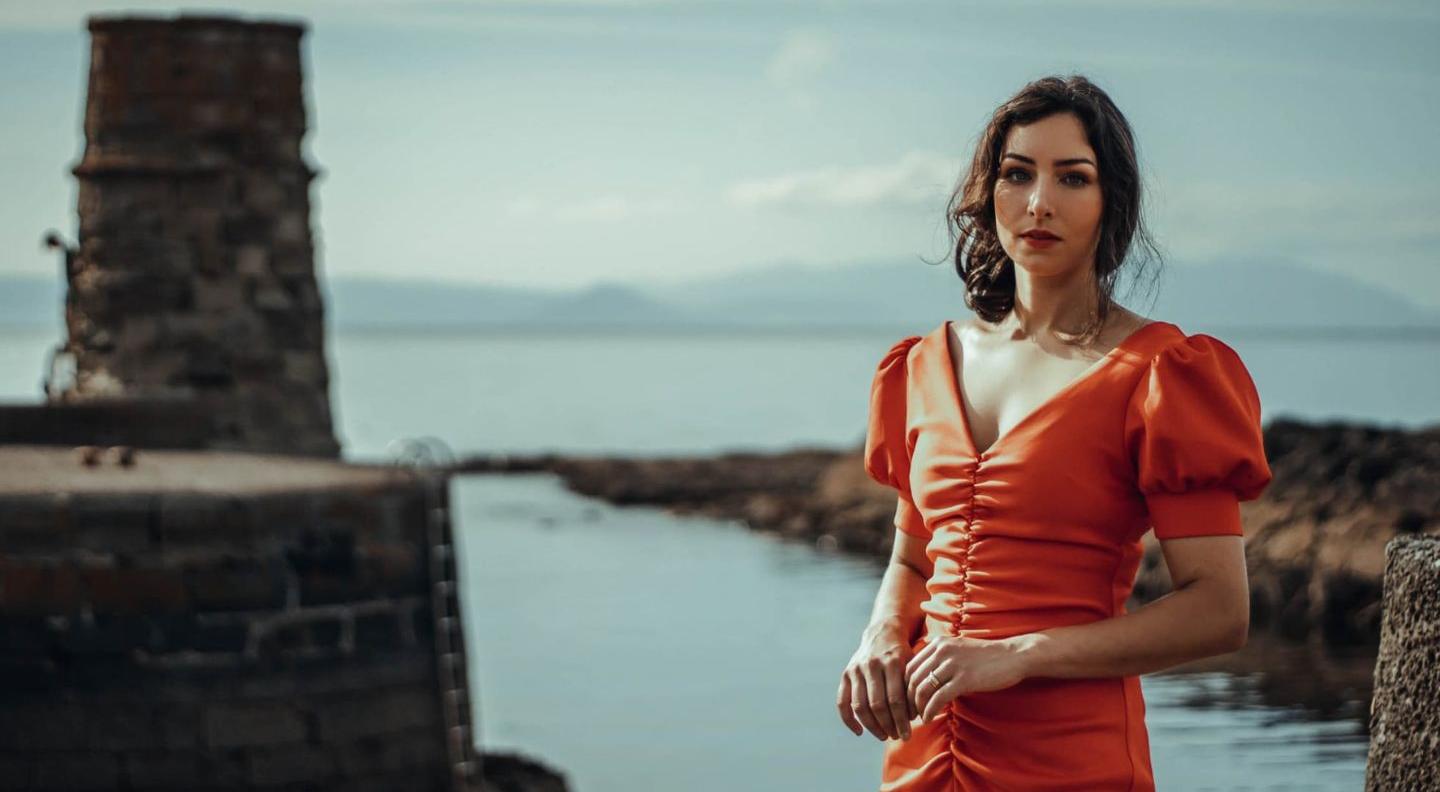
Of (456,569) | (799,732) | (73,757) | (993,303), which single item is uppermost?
(993,303)

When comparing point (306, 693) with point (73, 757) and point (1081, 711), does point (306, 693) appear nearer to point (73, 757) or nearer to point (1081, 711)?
point (73, 757)

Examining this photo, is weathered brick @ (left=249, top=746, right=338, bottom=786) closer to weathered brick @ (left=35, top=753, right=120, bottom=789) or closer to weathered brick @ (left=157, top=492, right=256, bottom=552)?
weathered brick @ (left=35, top=753, right=120, bottom=789)

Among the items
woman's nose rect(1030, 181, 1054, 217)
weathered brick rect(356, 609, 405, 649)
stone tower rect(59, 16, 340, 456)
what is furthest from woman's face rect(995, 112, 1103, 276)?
stone tower rect(59, 16, 340, 456)

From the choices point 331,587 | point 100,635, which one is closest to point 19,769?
point 100,635

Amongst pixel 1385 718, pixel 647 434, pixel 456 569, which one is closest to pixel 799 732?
pixel 456 569

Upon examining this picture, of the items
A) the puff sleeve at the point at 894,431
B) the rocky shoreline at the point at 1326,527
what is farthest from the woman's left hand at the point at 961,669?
the rocky shoreline at the point at 1326,527

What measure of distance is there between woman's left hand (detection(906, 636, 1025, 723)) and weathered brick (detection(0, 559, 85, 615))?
29.9 feet

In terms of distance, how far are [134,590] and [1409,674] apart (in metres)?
8.97

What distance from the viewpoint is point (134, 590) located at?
36.3ft

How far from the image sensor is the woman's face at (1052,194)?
2.84m

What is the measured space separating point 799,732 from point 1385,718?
83.9ft

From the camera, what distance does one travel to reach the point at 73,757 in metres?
11.2

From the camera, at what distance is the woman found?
2.66 metres

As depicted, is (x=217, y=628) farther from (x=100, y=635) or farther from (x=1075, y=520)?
(x=1075, y=520)
